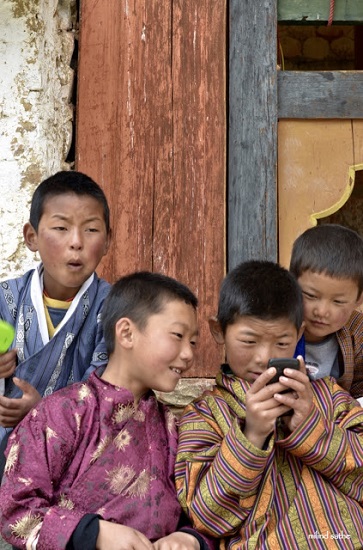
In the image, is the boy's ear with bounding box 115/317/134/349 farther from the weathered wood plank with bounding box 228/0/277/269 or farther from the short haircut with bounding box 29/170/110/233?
the weathered wood plank with bounding box 228/0/277/269

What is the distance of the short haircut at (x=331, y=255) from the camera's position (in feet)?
10.4

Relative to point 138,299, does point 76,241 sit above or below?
above

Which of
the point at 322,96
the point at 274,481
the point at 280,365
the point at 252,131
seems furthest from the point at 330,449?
the point at 322,96

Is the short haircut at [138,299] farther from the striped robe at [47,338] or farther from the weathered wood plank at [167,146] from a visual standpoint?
the weathered wood plank at [167,146]

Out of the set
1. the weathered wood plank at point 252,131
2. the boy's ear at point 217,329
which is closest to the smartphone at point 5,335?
the boy's ear at point 217,329

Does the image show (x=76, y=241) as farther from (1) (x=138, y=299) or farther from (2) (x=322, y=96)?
(2) (x=322, y=96)

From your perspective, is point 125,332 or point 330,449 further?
point 125,332

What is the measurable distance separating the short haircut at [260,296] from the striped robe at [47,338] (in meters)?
0.49

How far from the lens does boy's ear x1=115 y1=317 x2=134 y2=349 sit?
8.99ft

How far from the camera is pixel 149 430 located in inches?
108

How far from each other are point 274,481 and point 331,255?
0.92m

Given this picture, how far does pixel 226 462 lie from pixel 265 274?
66cm

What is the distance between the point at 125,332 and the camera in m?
2.75

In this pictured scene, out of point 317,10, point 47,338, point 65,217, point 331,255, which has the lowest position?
point 47,338
